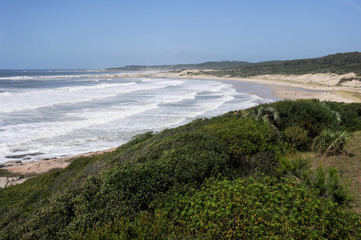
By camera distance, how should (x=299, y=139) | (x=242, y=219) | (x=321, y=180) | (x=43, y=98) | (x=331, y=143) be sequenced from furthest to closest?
1. (x=43, y=98)
2. (x=299, y=139)
3. (x=331, y=143)
4. (x=321, y=180)
5. (x=242, y=219)

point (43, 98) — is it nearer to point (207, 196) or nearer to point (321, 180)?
point (207, 196)

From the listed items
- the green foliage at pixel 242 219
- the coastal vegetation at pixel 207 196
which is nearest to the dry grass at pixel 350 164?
the coastal vegetation at pixel 207 196

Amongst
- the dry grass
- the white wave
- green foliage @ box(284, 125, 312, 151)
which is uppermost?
green foliage @ box(284, 125, 312, 151)

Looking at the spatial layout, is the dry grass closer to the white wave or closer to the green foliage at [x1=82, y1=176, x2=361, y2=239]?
the green foliage at [x1=82, y1=176, x2=361, y2=239]

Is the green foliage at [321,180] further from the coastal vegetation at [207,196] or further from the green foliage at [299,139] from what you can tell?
the green foliage at [299,139]

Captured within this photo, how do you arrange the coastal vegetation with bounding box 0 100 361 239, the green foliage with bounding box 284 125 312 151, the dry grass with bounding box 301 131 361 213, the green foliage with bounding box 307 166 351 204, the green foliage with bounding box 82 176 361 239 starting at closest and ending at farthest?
the green foliage with bounding box 82 176 361 239, the coastal vegetation with bounding box 0 100 361 239, the green foliage with bounding box 307 166 351 204, the dry grass with bounding box 301 131 361 213, the green foliage with bounding box 284 125 312 151

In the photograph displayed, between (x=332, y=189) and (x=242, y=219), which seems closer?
(x=242, y=219)

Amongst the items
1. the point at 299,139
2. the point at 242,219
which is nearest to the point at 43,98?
the point at 299,139

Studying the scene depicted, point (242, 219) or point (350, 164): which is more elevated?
point (242, 219)

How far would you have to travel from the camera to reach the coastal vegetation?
4.16 metres

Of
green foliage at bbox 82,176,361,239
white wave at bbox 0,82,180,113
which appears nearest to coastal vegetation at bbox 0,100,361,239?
green foliage at bbox 82,176,361,239

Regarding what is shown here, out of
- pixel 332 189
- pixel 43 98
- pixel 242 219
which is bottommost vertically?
pixel 43 98

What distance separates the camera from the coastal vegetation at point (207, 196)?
416 cm

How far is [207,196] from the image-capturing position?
481 cm
